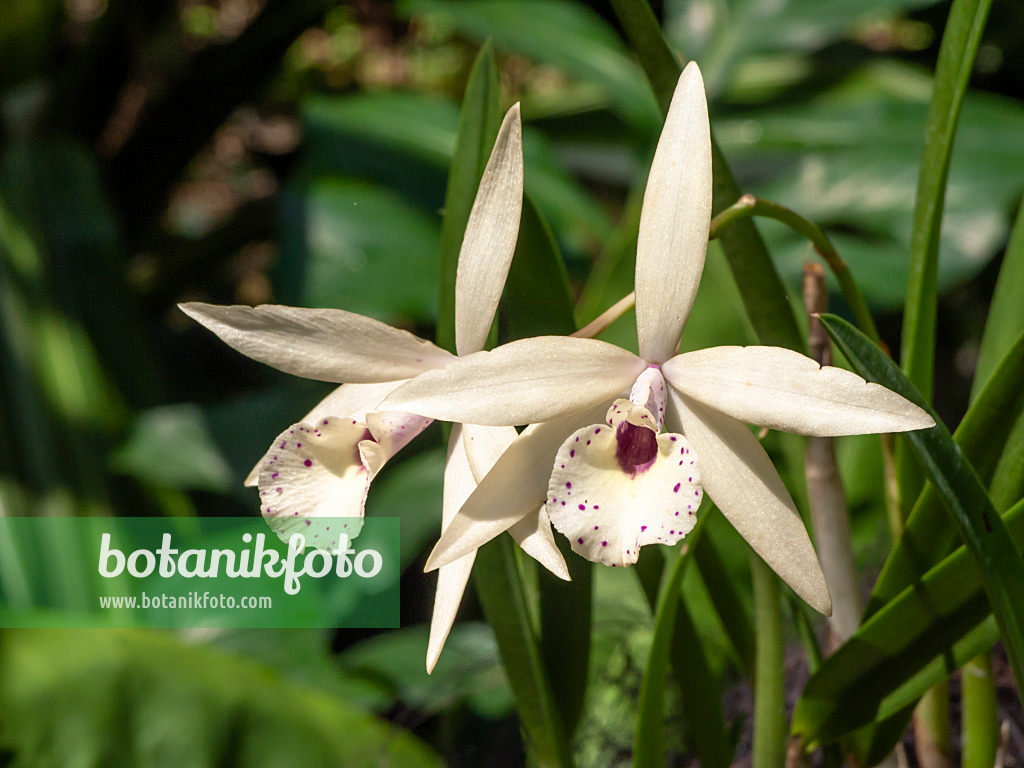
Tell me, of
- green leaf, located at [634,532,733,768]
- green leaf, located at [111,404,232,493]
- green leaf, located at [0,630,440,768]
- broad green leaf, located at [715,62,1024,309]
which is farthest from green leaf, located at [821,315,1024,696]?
green leaf, located at [111,404,232,493]

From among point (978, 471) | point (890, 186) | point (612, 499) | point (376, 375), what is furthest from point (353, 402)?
point (890, 186)

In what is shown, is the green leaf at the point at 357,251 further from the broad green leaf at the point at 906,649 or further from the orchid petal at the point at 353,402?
the broad green leaf at the point at 906,649

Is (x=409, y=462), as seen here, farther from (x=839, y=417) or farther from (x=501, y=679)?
(x=839, y=417)

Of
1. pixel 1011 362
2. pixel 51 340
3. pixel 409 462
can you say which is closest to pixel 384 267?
pixel 409 462

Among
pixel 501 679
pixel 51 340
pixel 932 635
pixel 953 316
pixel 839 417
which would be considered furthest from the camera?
pixel 953 316

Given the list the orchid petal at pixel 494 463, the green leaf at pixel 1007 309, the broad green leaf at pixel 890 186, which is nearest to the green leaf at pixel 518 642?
the orchid petal at pixel 494 463

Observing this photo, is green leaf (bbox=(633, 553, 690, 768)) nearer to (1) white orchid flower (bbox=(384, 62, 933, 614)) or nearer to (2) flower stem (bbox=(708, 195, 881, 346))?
(1) white orchid flower (bbox=(384, 62, 933, 614))

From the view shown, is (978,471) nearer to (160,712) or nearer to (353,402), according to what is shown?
(353,402)
